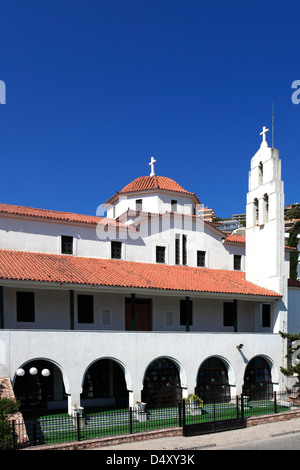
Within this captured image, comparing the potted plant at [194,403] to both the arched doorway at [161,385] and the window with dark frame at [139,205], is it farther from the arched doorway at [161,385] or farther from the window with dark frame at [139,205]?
the window with dark frame at [139,205]

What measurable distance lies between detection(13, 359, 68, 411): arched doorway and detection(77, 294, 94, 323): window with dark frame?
8.58ft

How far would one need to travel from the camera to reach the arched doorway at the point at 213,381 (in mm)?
24562

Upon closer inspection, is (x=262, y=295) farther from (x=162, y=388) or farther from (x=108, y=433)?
(x=108, y=433)

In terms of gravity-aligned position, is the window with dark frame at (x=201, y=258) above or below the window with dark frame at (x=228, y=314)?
above

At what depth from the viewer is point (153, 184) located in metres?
31.7

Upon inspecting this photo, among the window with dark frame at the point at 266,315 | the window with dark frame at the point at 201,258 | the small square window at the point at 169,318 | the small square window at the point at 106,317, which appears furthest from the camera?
the window with dark frame at the point at 201,258

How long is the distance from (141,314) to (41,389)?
617 centimetres

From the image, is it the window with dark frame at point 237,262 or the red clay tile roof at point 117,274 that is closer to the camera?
the red clay tile roof at point 117,274

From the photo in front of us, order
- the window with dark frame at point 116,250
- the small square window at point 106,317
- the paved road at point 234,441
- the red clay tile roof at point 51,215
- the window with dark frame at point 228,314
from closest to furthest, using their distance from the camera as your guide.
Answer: the paved road at point 234,441 < the small square window at point 106,317 < the red clay tile roof at point 51,215 < the window with dark frame at point 228,314 < the window with dark frame at point 116,250

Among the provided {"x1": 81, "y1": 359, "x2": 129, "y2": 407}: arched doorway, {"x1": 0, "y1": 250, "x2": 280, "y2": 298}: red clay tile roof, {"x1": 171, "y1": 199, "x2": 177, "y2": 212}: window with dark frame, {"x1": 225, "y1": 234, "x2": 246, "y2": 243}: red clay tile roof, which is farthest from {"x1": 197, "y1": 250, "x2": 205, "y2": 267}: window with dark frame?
{"x1": 81, "y1": 359, "x2": 129, "y2": 407}: arched doorway

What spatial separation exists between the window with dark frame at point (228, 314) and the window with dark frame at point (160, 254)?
4501 mm

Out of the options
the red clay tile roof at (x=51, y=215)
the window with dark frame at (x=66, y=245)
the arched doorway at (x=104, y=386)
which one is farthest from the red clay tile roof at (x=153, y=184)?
the arched doorway at (x=104, y=386)

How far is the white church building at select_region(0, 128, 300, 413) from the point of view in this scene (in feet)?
68.7

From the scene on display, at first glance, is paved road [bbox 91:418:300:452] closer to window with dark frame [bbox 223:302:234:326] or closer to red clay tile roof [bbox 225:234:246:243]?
window with dark frame [bbox 223:302:234:326]
